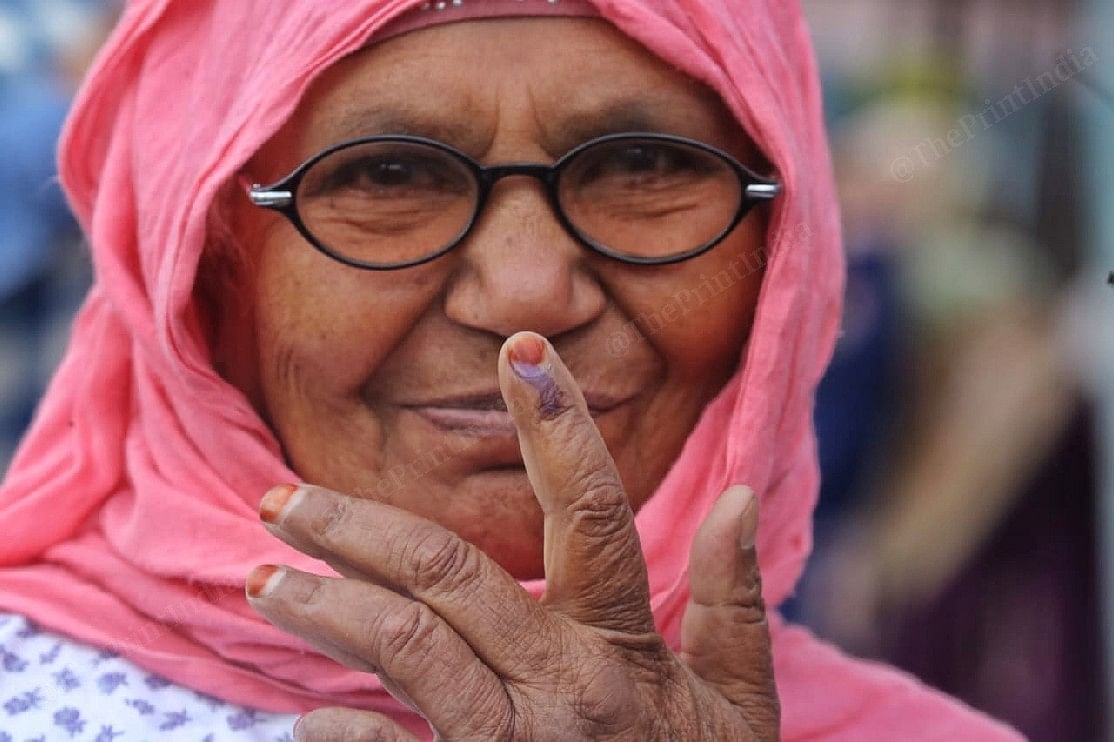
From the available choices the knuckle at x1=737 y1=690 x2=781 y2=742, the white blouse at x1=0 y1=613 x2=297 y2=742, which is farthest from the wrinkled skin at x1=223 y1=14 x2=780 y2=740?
the white blouse at x1=0 y1=613 x2=297 y2=742

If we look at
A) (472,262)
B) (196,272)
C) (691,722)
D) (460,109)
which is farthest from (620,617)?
(196,272)

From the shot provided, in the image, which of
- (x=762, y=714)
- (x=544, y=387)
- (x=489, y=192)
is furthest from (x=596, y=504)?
(x=489, y=192)

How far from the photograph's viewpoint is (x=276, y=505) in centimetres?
120

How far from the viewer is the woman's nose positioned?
1584mm

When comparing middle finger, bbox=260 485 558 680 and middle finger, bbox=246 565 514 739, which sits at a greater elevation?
middle finger, bbox=260 485 558 680

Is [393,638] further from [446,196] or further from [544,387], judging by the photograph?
[446,196]

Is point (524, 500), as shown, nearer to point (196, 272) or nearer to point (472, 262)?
point (472, 262)

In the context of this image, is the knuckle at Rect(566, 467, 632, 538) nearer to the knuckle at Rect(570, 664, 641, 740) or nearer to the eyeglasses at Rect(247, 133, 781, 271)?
the knuckle at Rect(570, 664, 641, 740)

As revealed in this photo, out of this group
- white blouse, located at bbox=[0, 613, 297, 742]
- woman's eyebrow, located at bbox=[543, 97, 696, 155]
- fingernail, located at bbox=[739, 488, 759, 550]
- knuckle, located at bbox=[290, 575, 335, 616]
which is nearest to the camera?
knuckle, located at bbox=[290, 575, 335, 616]

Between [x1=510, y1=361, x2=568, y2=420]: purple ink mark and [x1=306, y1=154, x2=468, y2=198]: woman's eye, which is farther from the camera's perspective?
[x1=306, y1=154, x2=468, y2=198]: woman's eye

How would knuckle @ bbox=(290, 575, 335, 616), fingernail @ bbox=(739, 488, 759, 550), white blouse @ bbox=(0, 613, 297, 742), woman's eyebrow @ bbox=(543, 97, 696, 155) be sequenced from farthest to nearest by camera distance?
woman's eyebrow @ bbox=(543, 97, 696, 155) < white blouse @ bbox=(0, 613, 297, 742) < fingernail @ bbox=(739, 488, 759, 550) < knuckle @ bbox=(290, 575, 335, 616)

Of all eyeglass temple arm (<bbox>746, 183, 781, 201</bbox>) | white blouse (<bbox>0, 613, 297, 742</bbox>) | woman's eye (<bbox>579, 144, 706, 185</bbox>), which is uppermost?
eyeglass temple arm (<bbox>746, 183, 781, 201</bbox>)

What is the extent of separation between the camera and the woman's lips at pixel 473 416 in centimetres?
166

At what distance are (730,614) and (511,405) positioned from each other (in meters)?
0.39
